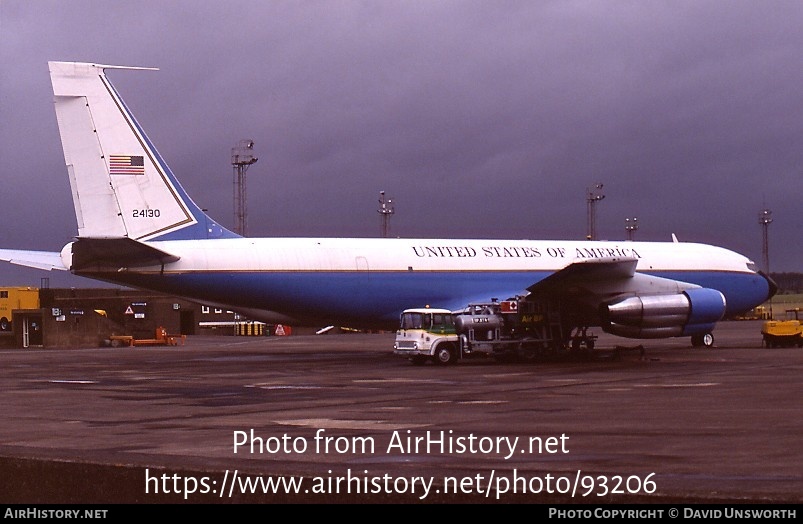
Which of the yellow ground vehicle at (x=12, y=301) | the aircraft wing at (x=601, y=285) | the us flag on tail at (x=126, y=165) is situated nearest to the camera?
the us flag on tail at (x=126, y=165)

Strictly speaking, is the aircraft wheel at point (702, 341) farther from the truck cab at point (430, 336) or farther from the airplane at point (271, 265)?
the truck cab at point (430, 336)

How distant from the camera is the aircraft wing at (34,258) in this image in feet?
135

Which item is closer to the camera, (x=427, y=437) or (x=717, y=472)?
(x=717, y=472)

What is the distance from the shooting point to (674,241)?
4897 centimetres

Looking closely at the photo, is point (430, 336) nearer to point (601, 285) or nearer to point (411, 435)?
point (601, 285)

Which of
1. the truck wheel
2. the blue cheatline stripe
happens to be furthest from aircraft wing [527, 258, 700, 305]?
the truck wheel

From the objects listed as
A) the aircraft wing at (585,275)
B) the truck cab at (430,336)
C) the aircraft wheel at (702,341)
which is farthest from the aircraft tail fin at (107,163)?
the aircraft wheel at (702,341)

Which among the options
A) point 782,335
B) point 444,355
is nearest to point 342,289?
point 444,355

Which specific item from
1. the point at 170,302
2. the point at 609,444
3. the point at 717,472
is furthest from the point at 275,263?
the point at 170,302

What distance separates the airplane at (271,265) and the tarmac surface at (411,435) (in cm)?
402

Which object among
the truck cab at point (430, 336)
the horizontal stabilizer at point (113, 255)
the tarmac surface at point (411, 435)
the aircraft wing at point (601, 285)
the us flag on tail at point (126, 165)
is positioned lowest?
the tarmac surface at point (411, 435)

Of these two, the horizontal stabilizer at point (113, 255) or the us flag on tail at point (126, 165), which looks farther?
the us flag on tail at point (126, 165)
